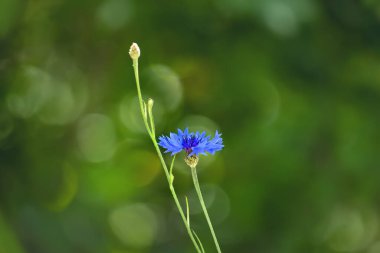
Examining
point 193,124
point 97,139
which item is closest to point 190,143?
point 193,124

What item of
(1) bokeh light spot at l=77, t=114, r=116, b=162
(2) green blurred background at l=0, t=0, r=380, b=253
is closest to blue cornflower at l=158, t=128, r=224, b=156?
(2) green blurred background at l=0, t=0, r=380, b=253

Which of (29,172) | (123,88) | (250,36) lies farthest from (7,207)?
(250,36)

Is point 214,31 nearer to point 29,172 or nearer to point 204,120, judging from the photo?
point 204,120

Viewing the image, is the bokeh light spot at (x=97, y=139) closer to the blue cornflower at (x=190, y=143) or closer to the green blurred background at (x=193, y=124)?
the green blurred background at (x=193, y=124)

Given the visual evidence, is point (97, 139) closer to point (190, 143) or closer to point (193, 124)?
point (193, 124)

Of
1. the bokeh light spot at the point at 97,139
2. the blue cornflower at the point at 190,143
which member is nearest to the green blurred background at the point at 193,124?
the bokeh light spot at the point at 97,139

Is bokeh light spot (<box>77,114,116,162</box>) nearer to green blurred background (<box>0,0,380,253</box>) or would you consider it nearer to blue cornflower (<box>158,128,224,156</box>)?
green blurred background (<box>0,0,380,253</box>)
